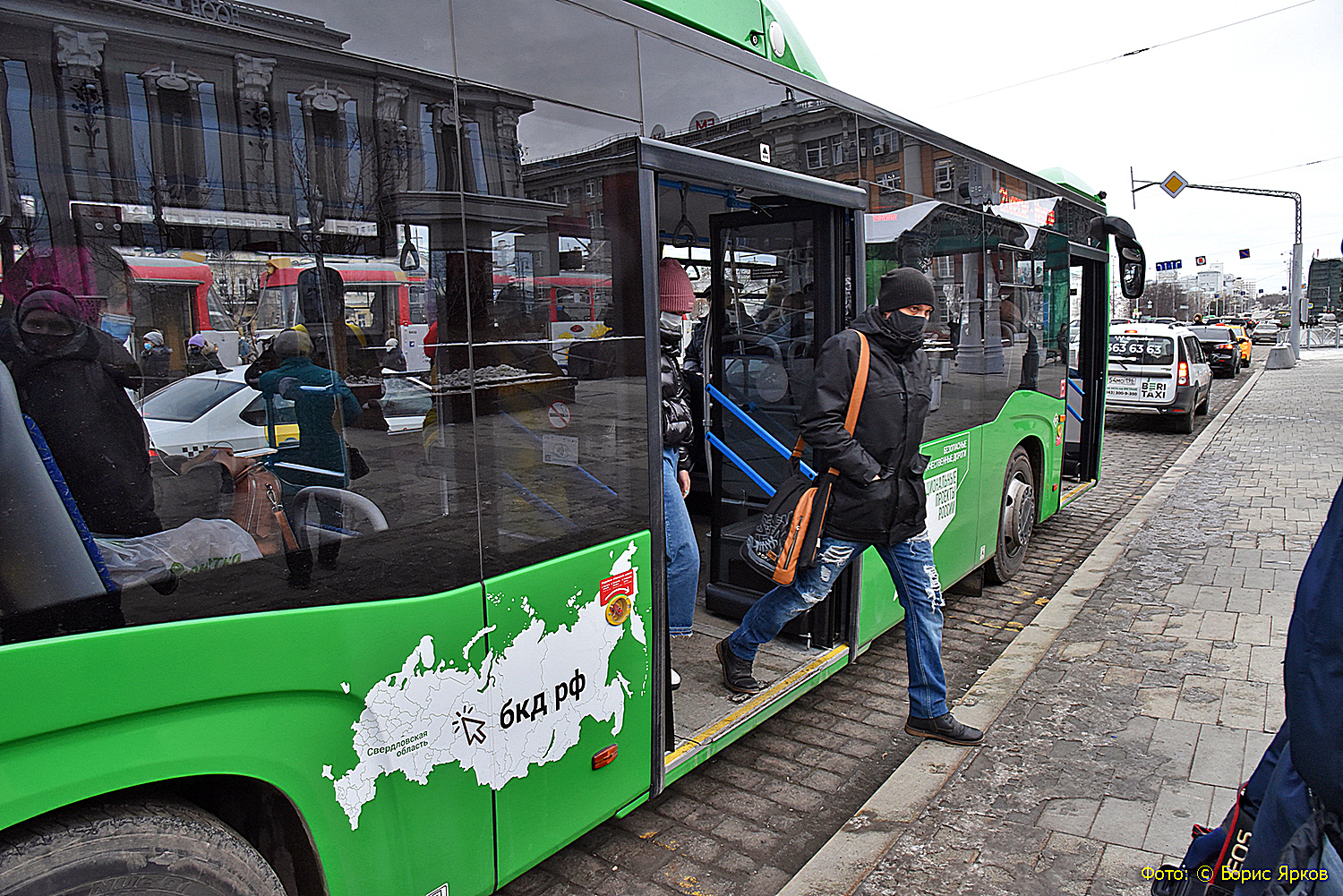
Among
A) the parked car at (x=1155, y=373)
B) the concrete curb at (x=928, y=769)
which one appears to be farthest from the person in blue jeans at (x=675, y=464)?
the parked car at (x=1155, y=373)

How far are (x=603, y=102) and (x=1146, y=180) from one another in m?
29.8

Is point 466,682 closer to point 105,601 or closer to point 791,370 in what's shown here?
Answer: point 105,601

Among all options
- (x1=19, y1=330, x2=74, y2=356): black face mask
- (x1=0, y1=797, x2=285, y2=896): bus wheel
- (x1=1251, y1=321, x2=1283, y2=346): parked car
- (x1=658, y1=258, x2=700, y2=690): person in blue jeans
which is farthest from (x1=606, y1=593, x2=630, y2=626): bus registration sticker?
(x1=1251, y1=321, x2=1283, y2=346): parked car

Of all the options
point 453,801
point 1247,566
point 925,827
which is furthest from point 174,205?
point 1247,566

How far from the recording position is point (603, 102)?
2.95m

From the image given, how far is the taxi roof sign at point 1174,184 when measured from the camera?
2625 centimetres

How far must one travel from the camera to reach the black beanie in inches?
151

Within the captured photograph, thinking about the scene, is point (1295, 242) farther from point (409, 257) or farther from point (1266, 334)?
point (409, 257)

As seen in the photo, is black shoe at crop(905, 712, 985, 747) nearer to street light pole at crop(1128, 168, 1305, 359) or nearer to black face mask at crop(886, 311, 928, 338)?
black face mask at crop(886, 311, 928, 338)

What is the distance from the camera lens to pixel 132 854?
1869 mm

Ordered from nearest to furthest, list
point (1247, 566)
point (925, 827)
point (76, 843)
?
point (76, 843)
point (925, 827)
point (1247, 566)

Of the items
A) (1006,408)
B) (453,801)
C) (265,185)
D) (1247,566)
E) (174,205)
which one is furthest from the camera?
(1247,566)

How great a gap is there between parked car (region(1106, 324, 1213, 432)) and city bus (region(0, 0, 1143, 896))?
46.2 ft

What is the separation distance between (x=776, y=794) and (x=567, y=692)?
1.53 metres
